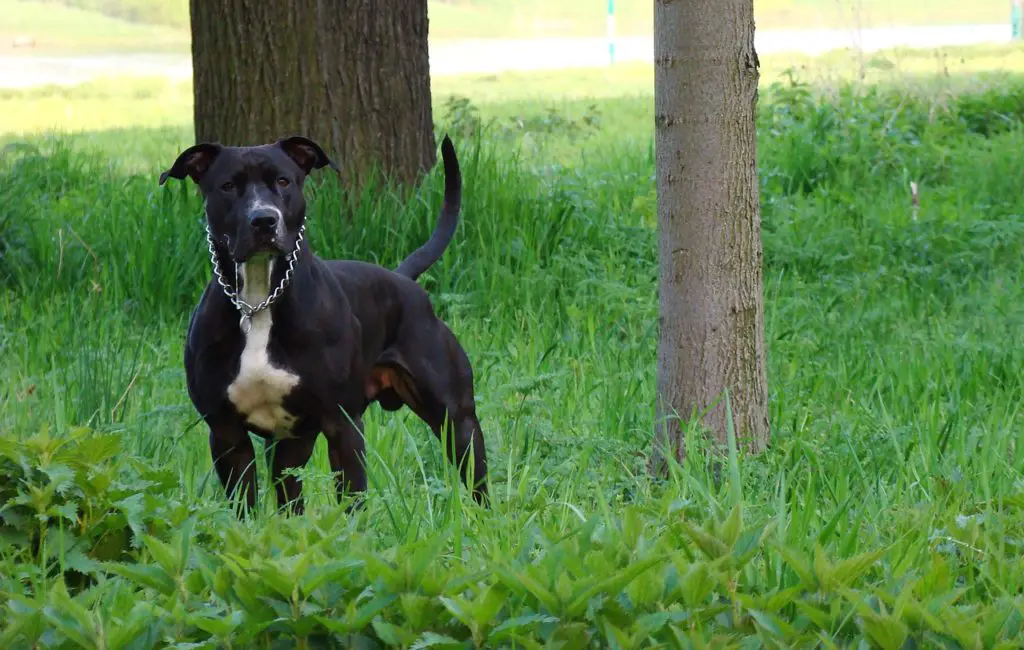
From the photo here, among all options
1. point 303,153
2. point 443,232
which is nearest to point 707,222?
point 443,232

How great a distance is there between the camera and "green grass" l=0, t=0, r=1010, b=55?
32.6 metres

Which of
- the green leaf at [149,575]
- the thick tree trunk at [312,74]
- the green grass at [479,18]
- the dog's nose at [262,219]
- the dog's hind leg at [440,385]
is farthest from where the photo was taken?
the green grass at [479,18]

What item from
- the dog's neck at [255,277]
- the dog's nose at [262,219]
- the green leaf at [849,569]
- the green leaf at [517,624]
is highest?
the dog's nose at [262,219]

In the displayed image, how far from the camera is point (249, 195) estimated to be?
3.94 meters

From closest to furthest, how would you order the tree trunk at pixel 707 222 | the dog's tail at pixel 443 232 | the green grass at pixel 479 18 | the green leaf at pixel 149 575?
the green leaf at pixel 149 575, the tree trunk at pixel 707 222, the dog's tail at pixel 443 232, the green grass at pixel 479 18

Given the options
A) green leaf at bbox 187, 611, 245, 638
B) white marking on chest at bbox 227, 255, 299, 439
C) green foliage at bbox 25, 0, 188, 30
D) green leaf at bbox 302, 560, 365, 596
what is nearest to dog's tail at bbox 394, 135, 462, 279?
white marking on chest at bbox 227, 255, 299, 439

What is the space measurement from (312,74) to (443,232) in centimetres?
224

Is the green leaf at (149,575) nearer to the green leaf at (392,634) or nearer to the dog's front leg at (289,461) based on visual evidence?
the green leaf at (392,634)

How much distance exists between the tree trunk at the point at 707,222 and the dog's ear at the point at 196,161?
1373 millimetres

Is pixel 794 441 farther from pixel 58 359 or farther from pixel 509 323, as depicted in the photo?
pixel 58 359

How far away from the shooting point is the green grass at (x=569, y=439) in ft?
8.32

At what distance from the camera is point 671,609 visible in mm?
2594

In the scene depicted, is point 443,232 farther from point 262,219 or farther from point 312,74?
point 312,74

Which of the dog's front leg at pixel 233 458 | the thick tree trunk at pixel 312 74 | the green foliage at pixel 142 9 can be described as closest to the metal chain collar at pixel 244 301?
the dog's front leg at pixel 233 458
